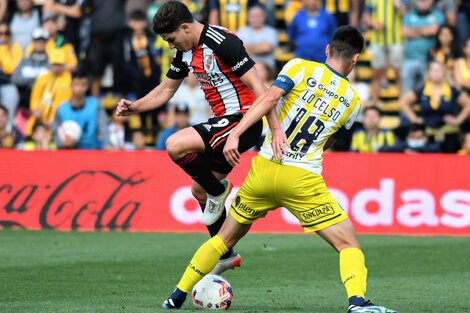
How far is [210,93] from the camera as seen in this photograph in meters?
9.28

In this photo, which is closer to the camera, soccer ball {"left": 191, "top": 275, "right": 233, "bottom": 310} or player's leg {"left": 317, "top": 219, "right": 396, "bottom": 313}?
player's leg {"left": 317, "top": 219, "right": 396, "bottom": 313}

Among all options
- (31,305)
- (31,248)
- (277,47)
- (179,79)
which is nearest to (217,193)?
(179,79)

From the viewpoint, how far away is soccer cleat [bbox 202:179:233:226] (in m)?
9.34

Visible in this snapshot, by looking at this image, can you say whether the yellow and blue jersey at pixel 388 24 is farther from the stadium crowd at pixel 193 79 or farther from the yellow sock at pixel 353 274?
the yellow sock at pixel 353 274

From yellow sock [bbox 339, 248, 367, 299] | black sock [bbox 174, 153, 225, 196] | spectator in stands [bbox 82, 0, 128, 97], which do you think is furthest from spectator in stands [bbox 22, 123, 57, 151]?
yellow sock [bbox 339, 248, 367, 299]

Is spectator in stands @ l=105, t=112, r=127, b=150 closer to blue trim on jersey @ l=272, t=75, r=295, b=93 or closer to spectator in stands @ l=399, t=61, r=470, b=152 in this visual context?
spectator in stands @ l=399, t=61, r=470, b=152

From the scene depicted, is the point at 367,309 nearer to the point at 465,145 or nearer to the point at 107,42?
the point at 465,145

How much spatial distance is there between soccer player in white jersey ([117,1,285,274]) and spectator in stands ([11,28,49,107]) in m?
10.0

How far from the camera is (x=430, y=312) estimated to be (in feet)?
28.6

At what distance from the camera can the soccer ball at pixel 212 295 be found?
881 cm

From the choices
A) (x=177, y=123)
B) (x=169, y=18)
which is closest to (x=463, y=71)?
(x=177, y=123)

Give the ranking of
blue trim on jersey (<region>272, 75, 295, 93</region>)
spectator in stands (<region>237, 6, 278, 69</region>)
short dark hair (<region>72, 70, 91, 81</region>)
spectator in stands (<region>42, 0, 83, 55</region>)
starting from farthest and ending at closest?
spectator in stands (<region>42, 0, 83, 55</region>) < short dark hair (<region>72, 70, 91, 81</region>) < spectator in stands (<region>237, 6, 278, 69</region>) < blue trim on jersey (<region>272, 75, 295, 93</region>)

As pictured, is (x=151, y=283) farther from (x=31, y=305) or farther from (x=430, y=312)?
(x=430, y=312)

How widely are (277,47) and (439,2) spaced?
9.47 feet
